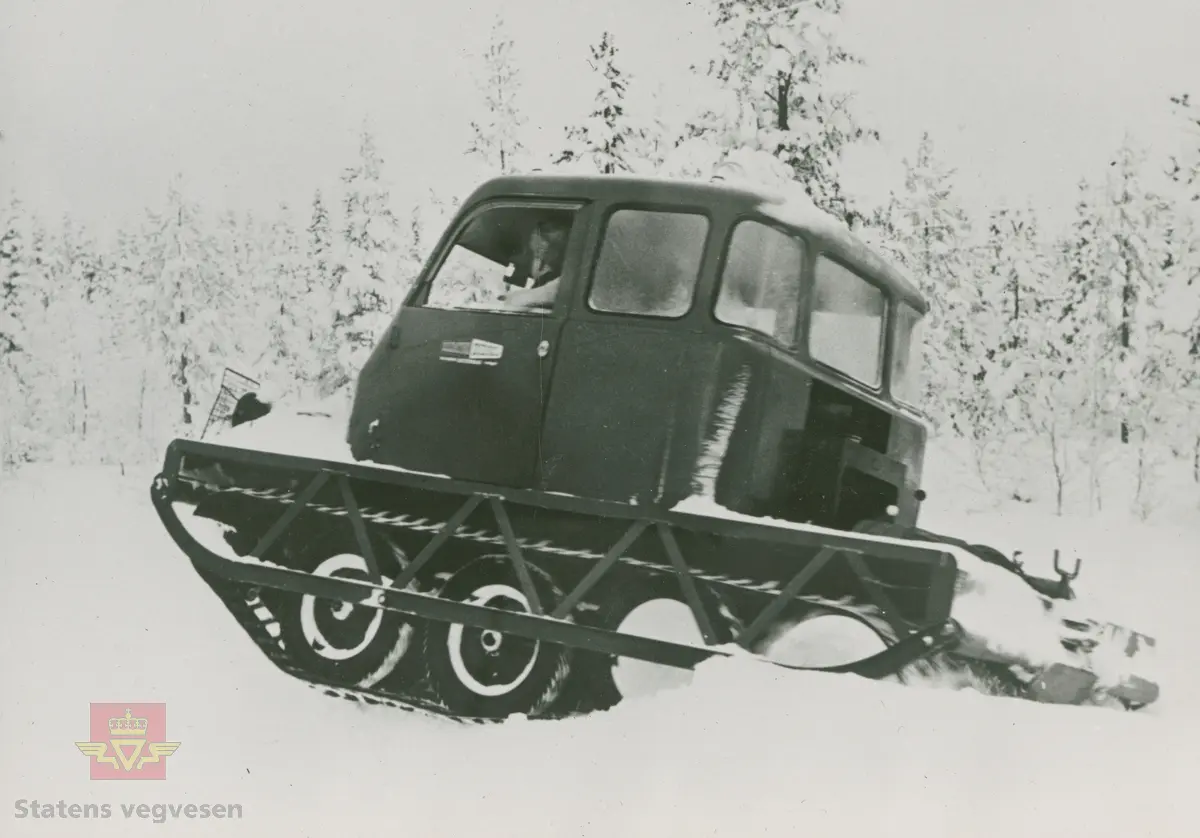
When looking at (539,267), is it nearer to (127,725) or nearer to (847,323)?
(847,323)

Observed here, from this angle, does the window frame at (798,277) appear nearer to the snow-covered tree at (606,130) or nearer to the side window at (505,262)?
the side window at (505,262)

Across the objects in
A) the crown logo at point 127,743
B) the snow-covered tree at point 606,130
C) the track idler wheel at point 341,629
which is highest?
the snow-covered tree at point 606,130

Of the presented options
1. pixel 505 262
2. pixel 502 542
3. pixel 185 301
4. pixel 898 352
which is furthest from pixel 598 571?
pixel 185 301

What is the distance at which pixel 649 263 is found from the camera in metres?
3.89

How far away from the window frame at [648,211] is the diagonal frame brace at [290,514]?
4.78 feet

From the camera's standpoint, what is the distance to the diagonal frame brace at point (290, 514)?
433cm

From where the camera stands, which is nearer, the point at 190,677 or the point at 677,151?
the point at 190,677

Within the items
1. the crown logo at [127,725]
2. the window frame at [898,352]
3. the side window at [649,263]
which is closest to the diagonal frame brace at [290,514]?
the crown logo at [127,725]

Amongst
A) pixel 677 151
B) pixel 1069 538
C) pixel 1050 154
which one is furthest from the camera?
pixel 677 151

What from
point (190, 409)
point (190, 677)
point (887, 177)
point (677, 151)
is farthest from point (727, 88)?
point (190, 677)

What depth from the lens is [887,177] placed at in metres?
4.96

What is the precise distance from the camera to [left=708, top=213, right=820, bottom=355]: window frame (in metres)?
3.72

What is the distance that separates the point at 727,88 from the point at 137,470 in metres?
3.51

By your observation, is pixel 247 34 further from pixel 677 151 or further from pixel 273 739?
pixel 273 739
